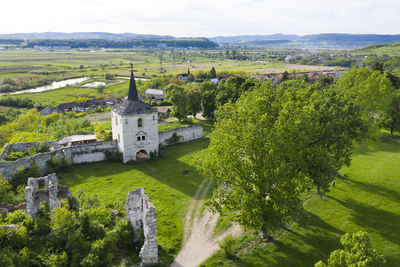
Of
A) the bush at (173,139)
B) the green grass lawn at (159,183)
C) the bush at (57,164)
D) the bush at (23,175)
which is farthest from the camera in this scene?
the bush at (173,139)

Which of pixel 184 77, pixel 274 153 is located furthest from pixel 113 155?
pixel 184 77

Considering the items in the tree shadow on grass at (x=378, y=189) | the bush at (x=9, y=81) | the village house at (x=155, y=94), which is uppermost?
the bush at (x=9, y=81)

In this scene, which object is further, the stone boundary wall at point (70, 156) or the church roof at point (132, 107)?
the church roof at point (132, 107)

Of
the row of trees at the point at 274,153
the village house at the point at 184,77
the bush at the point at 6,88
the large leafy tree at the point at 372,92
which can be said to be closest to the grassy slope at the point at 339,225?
the row of trees at the point at 274,153

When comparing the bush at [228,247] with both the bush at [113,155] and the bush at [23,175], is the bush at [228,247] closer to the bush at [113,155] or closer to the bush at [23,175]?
the bush at [113,155]

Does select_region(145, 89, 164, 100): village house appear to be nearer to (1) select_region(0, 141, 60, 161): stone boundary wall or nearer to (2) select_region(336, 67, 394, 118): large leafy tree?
(1) select_region(0, 141, 60, 161): stone boundary wall

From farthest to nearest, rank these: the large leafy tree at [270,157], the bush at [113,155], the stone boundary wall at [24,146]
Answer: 1. the bush at [113,155]
2. the stone boundary wall at [24,146]
3. the large leafy tree at [270,157]

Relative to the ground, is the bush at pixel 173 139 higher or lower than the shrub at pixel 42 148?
lower

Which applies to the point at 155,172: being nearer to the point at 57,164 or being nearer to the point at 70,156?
the point at 70,156
